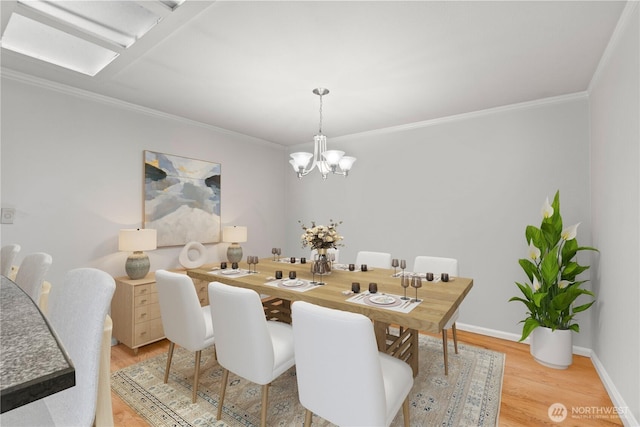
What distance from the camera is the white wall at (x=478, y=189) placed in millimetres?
2936

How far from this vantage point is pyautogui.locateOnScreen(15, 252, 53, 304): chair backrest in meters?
1.64

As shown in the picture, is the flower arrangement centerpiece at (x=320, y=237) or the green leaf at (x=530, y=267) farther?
the green leaf at (x=530, y=267)

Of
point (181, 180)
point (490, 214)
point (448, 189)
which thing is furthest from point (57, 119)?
point (490, 214)

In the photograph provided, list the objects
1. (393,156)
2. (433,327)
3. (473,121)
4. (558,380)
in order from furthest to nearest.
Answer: (393,156), (473,121), (558,380), (433,327)

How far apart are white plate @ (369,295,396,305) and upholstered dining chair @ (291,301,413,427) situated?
16.6 inches

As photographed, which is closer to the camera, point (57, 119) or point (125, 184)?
point (57, 119)

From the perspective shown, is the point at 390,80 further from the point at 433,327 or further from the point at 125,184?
the point at 125,184

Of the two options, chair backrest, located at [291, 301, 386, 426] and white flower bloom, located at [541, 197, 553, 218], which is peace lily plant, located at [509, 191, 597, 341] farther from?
chair backrest, located at [291, 301, 386, 426]

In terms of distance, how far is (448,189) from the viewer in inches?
140

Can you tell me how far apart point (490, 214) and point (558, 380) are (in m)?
1.63

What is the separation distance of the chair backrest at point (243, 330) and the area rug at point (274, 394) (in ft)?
1.62

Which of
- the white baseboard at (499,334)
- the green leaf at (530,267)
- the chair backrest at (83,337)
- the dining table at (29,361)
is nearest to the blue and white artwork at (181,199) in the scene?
the chair backrest at (83,337)

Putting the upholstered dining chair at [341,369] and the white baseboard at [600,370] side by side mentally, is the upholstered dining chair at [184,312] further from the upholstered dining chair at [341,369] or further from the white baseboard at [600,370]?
the white baseboard at [600,370]

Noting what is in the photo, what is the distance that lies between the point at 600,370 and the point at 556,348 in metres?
0.32
